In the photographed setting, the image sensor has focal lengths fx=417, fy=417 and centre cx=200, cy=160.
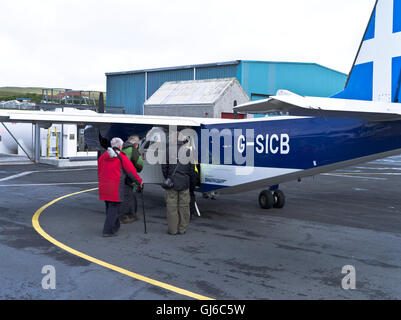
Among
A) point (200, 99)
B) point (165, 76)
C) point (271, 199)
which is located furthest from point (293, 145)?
point (165, 76)

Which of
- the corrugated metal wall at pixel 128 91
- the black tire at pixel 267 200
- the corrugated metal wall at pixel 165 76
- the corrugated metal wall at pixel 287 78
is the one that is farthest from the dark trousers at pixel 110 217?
the corrugated metal wall at pixel 128 91

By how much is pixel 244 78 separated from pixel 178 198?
90.5 feet

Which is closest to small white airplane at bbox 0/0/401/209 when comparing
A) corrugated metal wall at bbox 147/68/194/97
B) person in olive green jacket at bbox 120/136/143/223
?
person in olive green jacket at bbox 120/136/143/223

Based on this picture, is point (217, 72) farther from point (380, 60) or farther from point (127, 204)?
point (380, 60)

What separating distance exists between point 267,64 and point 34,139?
67.1 ft

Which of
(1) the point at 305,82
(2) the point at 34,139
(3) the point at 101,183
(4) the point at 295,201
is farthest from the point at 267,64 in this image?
(3) the point at 101,183

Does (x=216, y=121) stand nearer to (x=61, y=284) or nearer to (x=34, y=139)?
(x=61, y=284)

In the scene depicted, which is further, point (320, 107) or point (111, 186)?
point (111, 186)

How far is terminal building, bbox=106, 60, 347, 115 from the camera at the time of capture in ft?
117

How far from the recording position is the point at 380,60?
27.4 ft

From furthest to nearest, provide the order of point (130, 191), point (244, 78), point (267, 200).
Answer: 1. point (244, 78)
2. point (267, 200)
3. point (130, 191)

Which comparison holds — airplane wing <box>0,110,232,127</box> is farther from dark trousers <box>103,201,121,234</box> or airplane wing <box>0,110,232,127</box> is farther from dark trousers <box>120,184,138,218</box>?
dark trousers <box>103,201,121,234</box>

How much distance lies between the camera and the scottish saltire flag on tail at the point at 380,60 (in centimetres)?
803

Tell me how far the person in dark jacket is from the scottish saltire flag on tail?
3935mm
